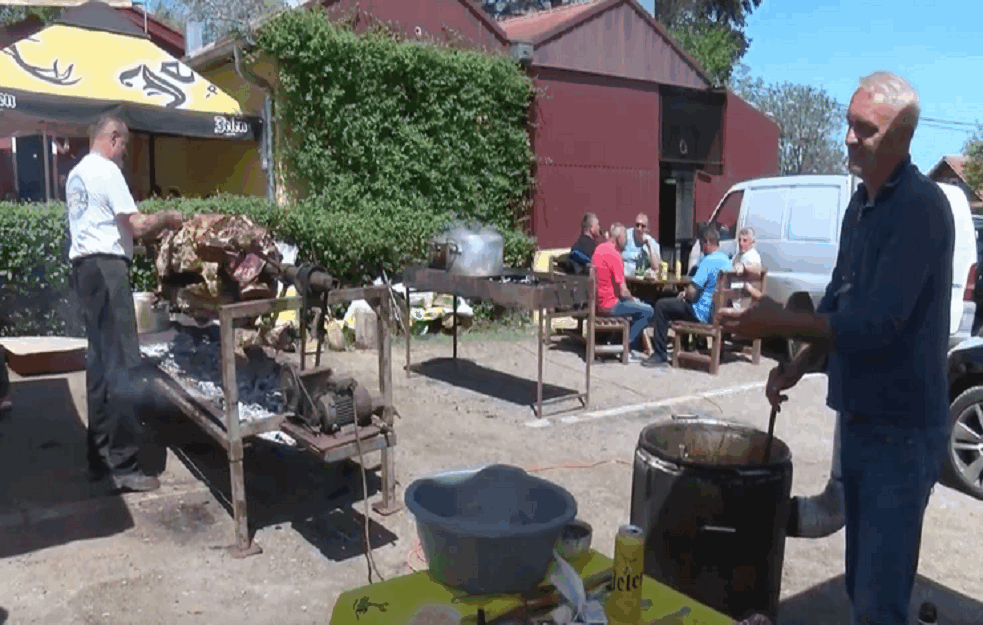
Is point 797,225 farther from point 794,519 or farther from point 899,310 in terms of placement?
point 899,310

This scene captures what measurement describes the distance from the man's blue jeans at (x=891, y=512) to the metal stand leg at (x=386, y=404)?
8.73 feet

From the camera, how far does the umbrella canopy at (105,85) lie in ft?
29.0

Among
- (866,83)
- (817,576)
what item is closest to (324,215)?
(817,576)

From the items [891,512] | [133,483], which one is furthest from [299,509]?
[891,512]

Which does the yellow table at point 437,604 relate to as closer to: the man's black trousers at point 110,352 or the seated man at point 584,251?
the man's black trousers at point 110,352

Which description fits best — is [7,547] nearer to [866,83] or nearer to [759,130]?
[866,83]

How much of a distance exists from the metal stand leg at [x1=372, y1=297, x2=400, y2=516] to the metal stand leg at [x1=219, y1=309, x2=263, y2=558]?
77cm

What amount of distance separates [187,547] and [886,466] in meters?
3.42

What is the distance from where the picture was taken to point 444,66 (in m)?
10.8

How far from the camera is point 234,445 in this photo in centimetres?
427

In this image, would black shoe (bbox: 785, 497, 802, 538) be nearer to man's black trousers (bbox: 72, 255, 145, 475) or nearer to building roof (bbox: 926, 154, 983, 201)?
man's black trousers (bbox: 72, 255, 145, 475)

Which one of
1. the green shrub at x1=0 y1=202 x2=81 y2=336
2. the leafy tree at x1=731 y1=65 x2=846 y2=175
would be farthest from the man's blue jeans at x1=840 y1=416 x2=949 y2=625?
the leafy tree at x1=731 y1=65 x2=846 y2=175

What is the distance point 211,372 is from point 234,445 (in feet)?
4.91

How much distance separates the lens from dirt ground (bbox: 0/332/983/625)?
390cm
